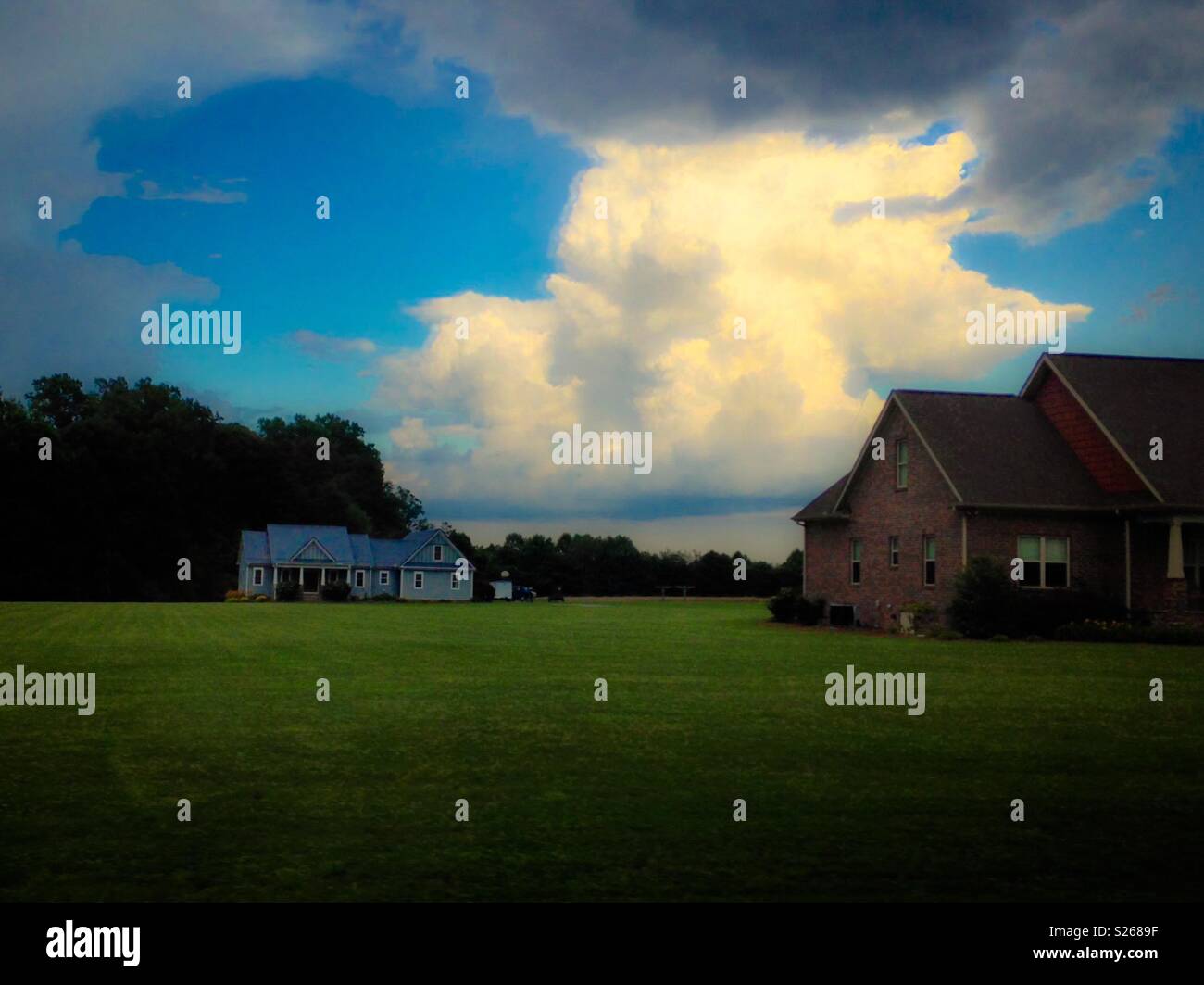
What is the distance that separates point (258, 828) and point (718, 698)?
8.98 metres

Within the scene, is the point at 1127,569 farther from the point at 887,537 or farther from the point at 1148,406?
the point at 887,537

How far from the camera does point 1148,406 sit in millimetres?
35250

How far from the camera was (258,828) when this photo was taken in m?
8.12

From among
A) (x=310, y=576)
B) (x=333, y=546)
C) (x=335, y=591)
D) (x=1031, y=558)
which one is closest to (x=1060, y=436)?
(x=1031, y=558)

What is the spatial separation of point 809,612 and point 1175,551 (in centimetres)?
1260

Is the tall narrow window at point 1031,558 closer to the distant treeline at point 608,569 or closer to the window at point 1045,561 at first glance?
the window at point 1045,561

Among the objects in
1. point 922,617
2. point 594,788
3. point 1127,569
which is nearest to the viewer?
point 594,788

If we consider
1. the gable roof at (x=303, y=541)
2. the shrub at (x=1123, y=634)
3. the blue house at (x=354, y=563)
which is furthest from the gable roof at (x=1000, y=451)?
the gable roof at (x=303, y=541)

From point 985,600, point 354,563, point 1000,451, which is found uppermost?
point 1000,451

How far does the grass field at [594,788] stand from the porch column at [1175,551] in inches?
520

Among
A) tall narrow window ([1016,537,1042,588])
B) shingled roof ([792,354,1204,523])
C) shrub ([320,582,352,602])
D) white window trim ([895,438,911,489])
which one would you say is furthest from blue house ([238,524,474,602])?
tall narrow window ([1016,537,1042,588])

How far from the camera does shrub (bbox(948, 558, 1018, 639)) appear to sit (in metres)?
31.0
